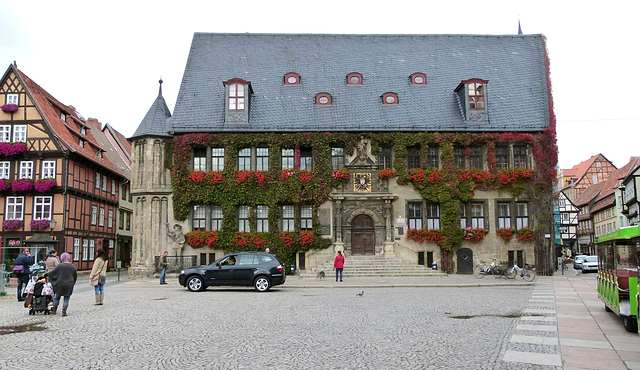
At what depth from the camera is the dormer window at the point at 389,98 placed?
113ft

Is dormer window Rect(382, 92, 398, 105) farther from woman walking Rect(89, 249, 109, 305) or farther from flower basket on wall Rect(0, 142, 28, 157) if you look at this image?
flower basket on wall Rect(0, 142, 28, 157)

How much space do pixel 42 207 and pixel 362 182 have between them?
20.4 m

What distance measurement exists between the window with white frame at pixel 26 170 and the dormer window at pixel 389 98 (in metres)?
22.7

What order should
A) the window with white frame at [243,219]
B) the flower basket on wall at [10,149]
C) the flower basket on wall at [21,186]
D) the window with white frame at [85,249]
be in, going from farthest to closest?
the window with white frame at [85,249] → the flower basket on wall at [10,149] → the flower basket on wall at [21,186] → the window with white frame at [243,219]

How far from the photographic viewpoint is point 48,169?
1400 inches

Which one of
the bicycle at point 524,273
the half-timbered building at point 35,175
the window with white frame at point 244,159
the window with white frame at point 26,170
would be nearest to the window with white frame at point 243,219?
the window with white frame at point 244,159

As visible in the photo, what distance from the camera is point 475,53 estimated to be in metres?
37.9

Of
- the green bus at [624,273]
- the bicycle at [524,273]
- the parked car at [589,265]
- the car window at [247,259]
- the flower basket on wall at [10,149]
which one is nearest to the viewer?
the green bus at [624,273]

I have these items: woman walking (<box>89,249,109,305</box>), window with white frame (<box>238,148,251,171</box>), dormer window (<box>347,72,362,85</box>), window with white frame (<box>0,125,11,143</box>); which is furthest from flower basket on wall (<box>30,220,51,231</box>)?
woman walking (<box>89,249,109,305</box>)

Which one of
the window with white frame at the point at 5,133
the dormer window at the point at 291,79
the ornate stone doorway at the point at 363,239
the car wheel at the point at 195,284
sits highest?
the dormer window at the point at 291,79

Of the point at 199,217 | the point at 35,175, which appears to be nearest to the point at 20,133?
the point at 35,175

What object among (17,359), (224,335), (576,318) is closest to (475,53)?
(576,318)

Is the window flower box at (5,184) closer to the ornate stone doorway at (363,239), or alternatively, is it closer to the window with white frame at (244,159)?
the window with white frame at (244,159)

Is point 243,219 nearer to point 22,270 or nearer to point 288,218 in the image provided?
point 288,218
